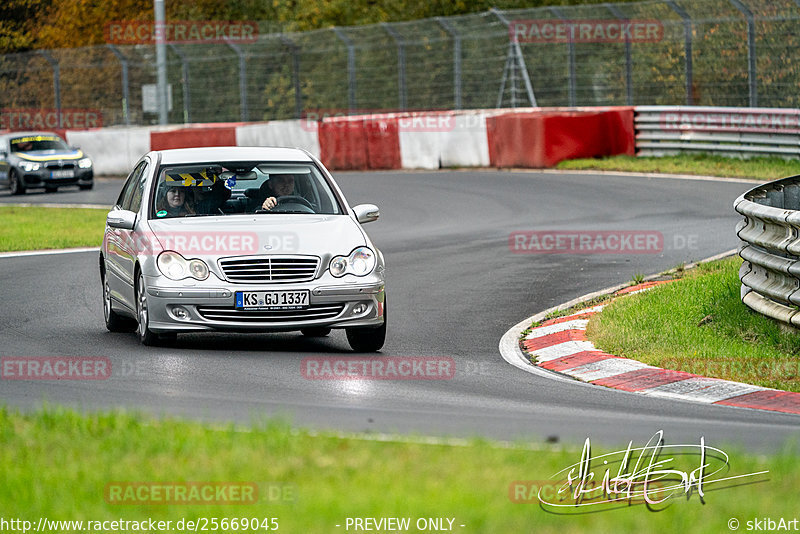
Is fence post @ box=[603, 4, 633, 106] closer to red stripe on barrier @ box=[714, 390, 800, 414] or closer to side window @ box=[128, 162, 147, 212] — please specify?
side window @ box=[128, 162, 147, 212]

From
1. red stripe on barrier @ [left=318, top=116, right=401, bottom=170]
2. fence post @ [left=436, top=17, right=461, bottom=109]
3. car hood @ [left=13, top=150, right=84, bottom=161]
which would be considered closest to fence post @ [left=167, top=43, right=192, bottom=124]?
red stripe on barrier @ [left=318, top=116, right=401, bottom=170]

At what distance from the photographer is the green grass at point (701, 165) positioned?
936 inches

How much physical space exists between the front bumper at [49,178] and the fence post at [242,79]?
798cm

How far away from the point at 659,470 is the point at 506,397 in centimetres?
269

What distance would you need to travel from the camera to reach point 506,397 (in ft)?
27.1

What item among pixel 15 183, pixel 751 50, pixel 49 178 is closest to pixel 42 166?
pixel 49 178

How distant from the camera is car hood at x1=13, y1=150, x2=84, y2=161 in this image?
30.2 metres

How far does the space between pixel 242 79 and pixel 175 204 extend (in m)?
27.1

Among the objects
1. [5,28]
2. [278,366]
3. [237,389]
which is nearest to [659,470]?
[237,389]

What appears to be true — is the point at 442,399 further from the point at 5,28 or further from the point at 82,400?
the point at 5,28

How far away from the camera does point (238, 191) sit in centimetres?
1091

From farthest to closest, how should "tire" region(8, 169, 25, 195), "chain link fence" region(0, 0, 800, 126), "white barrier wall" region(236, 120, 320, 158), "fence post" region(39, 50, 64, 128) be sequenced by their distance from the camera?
1. "fence post" region(39, 50, 64, 128)
2. "white barrier wall" region(236, 120, 320, 158)
3. "tire" region(8, 169, 25, 195)
4. "chain link fence" region(0, 0, 800, 126)

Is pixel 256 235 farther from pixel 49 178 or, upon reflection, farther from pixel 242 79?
pixel 242 79

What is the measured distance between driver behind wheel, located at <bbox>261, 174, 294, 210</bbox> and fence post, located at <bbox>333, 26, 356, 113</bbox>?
23896 millimetres
